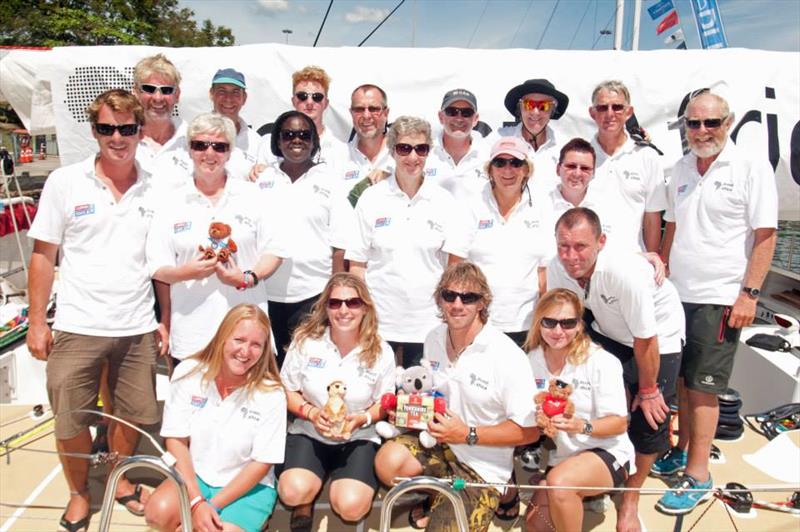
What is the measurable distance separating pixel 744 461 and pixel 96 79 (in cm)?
704

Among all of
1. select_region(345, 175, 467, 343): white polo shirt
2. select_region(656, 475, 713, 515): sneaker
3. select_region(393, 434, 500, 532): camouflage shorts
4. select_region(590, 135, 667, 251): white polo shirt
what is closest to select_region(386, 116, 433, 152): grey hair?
select_region(345, 175, 467, 343): white polo shirt

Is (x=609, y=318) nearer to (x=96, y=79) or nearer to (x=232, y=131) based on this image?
(x=232, y=131)

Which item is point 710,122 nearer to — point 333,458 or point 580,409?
point 580,409

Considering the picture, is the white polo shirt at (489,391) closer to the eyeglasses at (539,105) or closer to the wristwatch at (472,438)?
the wristwatch at (472,438)

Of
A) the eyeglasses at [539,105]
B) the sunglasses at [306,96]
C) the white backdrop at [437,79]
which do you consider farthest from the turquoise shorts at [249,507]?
the white backdrop at [437,79]

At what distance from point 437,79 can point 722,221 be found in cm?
365

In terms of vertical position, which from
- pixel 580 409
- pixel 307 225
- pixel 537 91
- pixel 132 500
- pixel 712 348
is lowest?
pixel 132 500

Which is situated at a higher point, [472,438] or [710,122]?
[710,122]

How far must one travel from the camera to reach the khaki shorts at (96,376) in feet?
10.2

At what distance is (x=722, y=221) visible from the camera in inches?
141

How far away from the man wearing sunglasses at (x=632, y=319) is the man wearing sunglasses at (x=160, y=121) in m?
2.59

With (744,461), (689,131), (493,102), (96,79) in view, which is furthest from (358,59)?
(744,461)

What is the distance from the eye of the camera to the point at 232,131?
3.23m

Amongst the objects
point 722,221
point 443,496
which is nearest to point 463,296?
point 443,496
